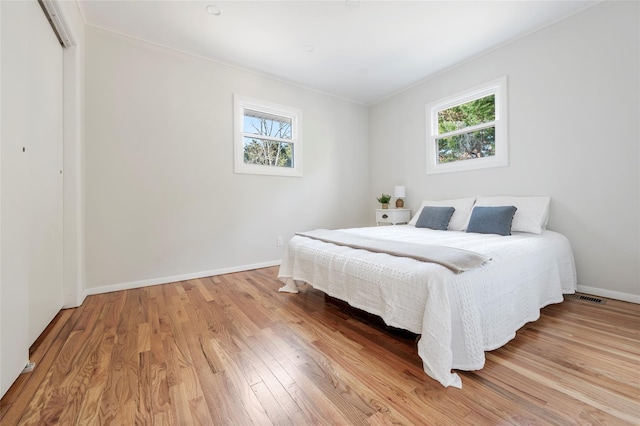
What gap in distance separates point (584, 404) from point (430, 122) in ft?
11.4

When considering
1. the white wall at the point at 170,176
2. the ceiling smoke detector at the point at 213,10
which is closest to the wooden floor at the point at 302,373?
the white wall at the point at 170,176

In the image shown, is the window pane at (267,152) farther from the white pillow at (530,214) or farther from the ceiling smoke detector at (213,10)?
the white pillow at (530,214)

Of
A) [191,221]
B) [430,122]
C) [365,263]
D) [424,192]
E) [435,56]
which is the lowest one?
[365,263]

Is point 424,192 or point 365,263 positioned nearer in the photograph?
point 365,263

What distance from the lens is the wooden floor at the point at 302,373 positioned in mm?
1059

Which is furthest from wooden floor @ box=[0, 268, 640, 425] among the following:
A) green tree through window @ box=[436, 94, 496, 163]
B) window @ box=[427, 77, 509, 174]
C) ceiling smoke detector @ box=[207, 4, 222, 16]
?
ceiling smoke detector @ box=[207, 4, 222, 16]

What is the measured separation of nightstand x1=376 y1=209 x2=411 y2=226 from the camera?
3.97 m

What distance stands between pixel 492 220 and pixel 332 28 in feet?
8.50

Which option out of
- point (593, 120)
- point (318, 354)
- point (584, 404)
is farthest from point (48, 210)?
point (593, 120)

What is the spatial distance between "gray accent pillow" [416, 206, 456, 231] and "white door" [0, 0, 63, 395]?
3.42 m

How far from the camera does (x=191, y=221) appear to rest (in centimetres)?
309

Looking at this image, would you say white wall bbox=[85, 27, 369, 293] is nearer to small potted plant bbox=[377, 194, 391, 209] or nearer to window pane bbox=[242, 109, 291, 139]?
window pane bbox=[242, 109, 291, 139]

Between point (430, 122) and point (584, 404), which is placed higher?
point (430, 122)

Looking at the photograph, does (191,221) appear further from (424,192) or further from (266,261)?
(424,192)
